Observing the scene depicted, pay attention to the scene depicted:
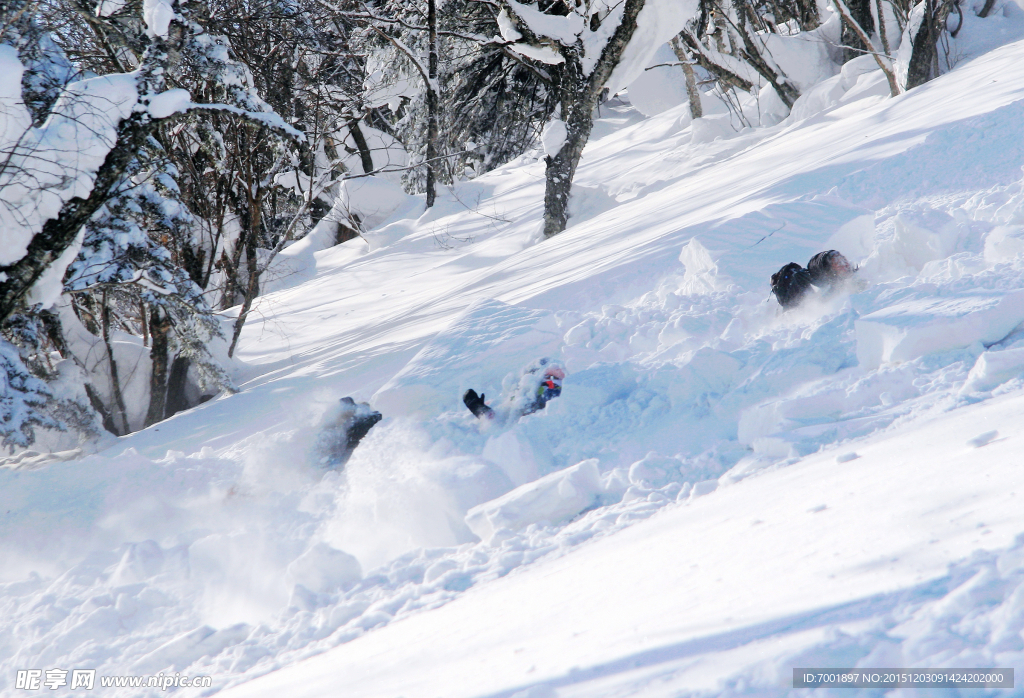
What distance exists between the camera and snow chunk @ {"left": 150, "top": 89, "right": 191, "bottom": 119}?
180 inches

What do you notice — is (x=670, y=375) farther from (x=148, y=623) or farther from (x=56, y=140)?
(x=56, y=140)

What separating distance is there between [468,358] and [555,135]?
553 centimetres

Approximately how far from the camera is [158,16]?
17.6 feet

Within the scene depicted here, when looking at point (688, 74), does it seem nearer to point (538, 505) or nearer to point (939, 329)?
point (939, 329)

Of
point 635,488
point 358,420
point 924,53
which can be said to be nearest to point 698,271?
point 635,488

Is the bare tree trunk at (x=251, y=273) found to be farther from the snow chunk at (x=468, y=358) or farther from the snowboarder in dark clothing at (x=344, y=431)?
the snowboarder in dark clothing at (x=344, y=431)

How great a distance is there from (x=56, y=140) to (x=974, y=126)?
6670 mm

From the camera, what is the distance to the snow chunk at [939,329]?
3193 millimetres

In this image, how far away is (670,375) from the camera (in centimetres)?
377

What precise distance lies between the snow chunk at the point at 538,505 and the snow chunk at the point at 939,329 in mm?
1522

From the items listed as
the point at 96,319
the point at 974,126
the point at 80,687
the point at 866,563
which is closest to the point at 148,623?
the point at 80,687

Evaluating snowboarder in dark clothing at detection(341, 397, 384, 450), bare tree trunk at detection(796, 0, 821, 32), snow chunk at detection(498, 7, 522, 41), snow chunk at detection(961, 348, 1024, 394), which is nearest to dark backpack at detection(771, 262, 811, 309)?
snow chunk at detection(961, 348, 1024, 394)

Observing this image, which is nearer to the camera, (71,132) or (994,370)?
(994,370)

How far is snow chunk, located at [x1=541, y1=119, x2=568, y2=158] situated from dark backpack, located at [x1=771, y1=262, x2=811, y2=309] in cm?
557
